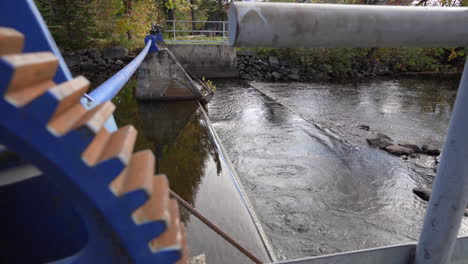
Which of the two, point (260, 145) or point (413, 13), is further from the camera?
point (260, 145)

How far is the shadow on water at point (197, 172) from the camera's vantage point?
11.4 feet

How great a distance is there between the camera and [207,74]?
16875 mm

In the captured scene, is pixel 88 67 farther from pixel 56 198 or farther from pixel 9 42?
pixel 9 42

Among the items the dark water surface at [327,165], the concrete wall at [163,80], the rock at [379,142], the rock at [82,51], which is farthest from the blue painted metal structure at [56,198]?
the rock at [82,51]

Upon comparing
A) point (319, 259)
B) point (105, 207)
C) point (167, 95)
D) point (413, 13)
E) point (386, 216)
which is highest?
point (413, 13)

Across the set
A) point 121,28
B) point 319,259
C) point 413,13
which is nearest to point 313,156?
point 319,259

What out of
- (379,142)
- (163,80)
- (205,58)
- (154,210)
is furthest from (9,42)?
(205,58)

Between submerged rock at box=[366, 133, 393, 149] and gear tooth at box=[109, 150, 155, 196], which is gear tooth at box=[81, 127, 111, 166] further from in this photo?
submerged rock at box=[366, 133, 393, 149]

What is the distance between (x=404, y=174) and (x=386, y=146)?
4.90ft

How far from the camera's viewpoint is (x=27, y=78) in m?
0.77

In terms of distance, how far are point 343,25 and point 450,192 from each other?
817 mm

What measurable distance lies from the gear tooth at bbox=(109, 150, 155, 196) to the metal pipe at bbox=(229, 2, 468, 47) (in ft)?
1.55

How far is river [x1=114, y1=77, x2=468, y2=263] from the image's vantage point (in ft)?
13.8

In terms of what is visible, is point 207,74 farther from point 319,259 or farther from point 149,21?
point 319,259
